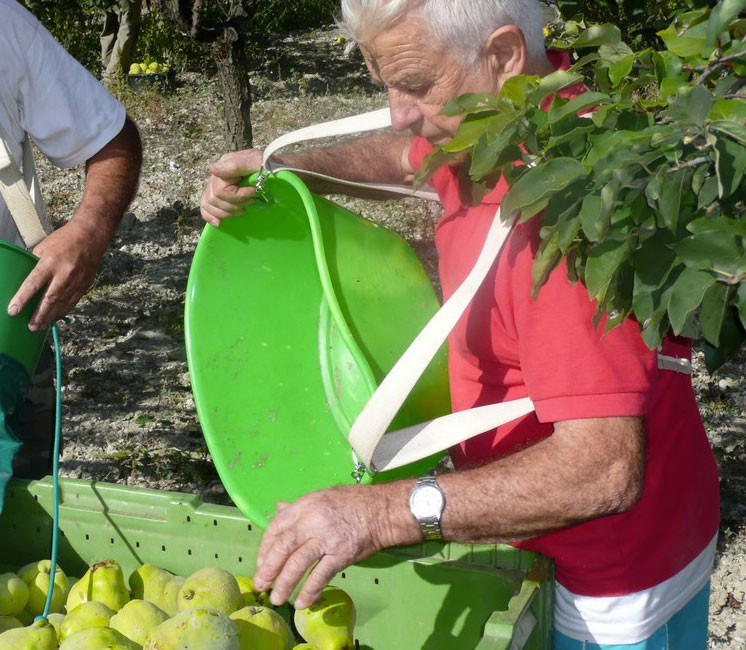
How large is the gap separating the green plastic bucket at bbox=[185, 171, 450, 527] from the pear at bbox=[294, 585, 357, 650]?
0.21 metres

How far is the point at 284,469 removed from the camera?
1.88 m

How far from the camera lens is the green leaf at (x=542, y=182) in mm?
1004

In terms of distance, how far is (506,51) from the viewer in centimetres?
142

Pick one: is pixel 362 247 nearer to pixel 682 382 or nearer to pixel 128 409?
pixel 682 382

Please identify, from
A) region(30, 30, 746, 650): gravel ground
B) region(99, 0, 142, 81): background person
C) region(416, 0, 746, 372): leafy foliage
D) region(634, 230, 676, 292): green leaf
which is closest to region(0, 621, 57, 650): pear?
region(416, 0, 746, 372): leafy foliage

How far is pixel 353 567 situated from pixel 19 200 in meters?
1.04

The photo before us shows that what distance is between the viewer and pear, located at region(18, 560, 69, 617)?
161cm

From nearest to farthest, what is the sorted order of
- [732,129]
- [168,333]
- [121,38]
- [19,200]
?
[732,129]
[19,200]
[168,333]
[121,38]

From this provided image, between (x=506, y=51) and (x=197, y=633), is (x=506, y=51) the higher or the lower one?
the higher one

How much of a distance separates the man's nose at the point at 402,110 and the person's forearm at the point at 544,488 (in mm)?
561

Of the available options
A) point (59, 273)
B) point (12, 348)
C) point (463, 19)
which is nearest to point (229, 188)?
point (59, 273)

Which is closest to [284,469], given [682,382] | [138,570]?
[138,570]

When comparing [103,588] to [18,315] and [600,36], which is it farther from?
[600,36]

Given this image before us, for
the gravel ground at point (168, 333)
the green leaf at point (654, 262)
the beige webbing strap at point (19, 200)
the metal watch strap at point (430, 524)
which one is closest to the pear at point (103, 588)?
the metal watch strap at point (430, 524)
